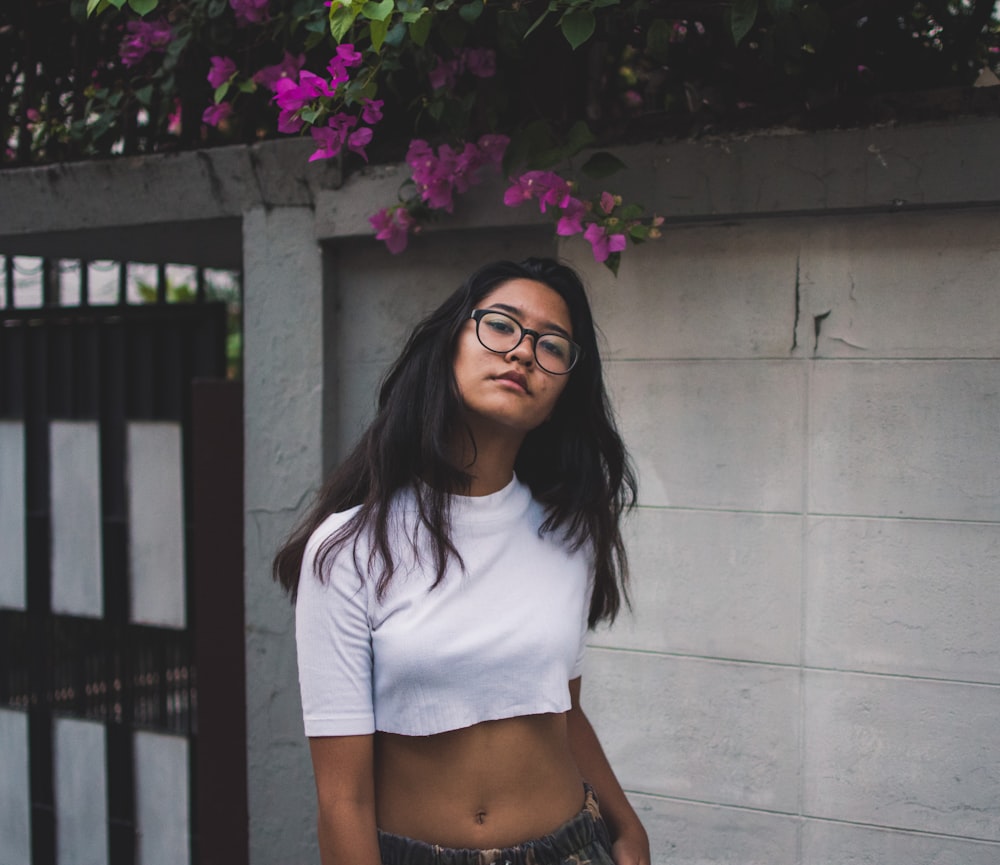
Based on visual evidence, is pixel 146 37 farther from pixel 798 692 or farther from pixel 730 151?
pixel 798 692

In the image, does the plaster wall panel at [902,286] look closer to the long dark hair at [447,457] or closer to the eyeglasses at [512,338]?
the long dark hair at [447,457]

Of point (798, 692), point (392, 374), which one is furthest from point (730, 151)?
point (798, 692)

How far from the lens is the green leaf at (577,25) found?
7.40 feet

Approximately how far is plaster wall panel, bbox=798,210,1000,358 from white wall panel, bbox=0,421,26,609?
3.09 m

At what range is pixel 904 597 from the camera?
100 inches

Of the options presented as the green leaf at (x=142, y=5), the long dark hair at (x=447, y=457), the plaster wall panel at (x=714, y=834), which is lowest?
the plaster wall panel at (x=714, y=834)

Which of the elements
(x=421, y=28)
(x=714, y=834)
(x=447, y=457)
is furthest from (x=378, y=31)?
(x=714, y=834)

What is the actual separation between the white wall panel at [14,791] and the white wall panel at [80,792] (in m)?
0.16

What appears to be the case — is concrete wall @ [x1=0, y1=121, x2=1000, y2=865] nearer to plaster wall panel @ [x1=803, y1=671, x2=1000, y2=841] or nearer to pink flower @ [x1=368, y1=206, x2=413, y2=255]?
plaster wall panel @ [x1=803, y1=671, x2=1000, y2=841]

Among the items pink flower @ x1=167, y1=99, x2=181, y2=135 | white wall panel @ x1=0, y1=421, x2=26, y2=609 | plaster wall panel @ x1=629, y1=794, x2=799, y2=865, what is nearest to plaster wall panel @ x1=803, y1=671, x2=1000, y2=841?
plaster wall panel @ x1=629, y1=794, x2=799, y2=865

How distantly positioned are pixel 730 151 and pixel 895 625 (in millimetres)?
1261

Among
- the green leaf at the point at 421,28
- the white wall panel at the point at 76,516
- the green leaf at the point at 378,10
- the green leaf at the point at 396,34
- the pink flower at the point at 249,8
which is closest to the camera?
the green leaf at the point at 378,10

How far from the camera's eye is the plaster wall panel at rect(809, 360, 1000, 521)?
8.16ft

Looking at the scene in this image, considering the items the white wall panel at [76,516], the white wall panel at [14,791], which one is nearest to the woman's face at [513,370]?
the white wall panel at [76,516]
